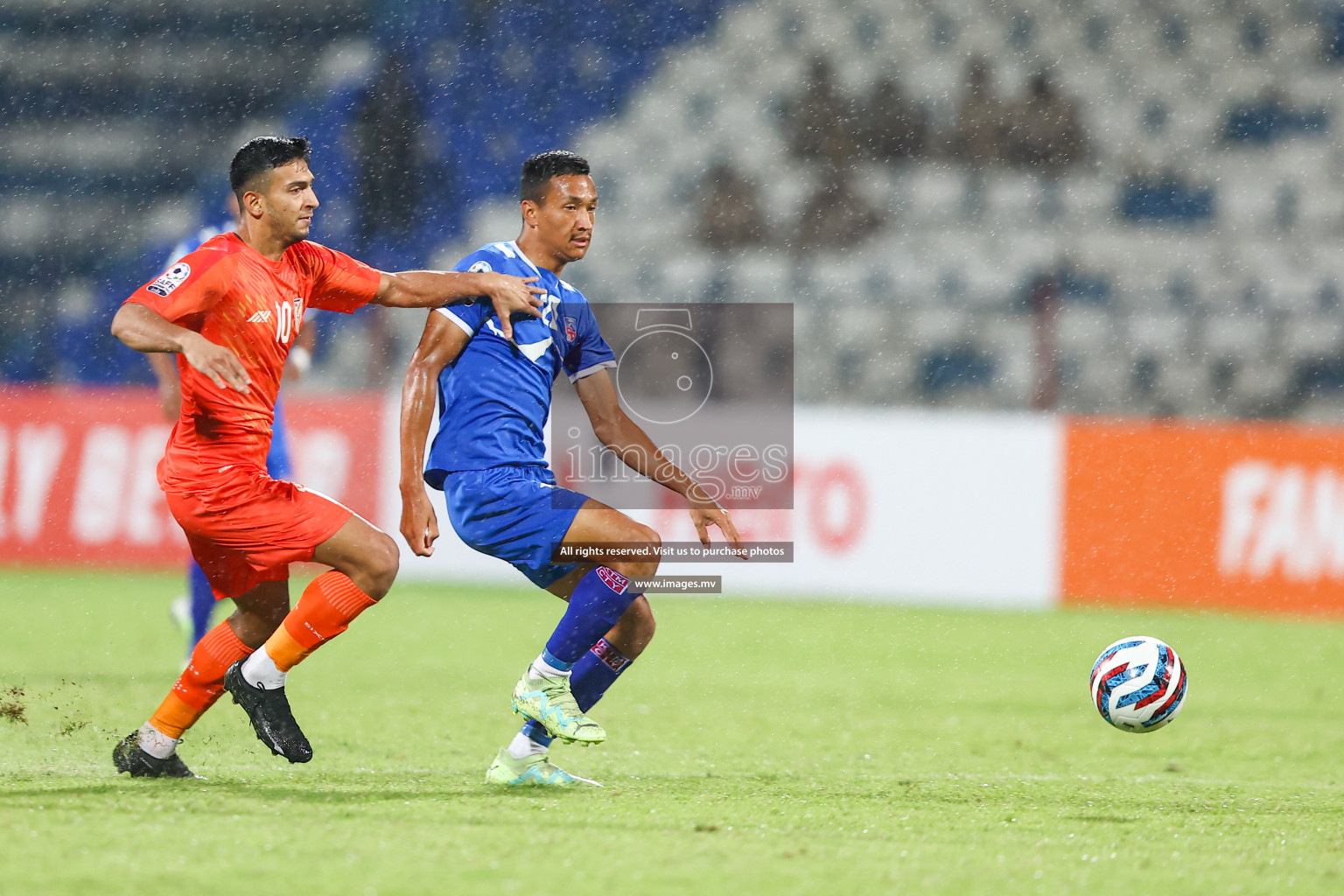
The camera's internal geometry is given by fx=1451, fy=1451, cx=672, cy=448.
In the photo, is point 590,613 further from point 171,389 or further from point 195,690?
point 171,389

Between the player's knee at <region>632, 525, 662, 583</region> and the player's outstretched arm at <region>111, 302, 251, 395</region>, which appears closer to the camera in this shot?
the player's outstretched arm at <region>111, 302, 251, 395</region>

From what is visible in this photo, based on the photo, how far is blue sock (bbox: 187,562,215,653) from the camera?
18.8 feet

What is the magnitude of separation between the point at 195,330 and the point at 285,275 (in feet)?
1.11

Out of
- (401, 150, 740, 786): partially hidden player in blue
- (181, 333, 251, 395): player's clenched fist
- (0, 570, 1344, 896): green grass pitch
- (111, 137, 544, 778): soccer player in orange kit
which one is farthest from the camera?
(401, 150, 740, 786): partially hidden player in blue

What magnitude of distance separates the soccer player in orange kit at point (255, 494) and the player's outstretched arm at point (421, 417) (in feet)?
0.29

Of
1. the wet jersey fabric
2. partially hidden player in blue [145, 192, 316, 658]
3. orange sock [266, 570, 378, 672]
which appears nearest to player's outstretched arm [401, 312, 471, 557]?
orange sock [266, 570, 378, 672]

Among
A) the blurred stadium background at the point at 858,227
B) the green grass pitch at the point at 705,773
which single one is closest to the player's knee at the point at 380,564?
the green grass pitch at the point at 705,773

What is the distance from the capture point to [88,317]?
519 inches

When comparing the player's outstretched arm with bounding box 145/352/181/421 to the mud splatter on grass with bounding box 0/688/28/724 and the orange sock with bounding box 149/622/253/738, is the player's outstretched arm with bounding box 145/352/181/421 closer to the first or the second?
the mud splatter on grass with bounding box 0/688/28/724

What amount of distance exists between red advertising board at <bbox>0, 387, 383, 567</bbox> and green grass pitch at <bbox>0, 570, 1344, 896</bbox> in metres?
1.05

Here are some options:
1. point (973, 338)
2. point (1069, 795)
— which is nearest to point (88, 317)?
point (973, 338)

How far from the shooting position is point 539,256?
4.48 metres

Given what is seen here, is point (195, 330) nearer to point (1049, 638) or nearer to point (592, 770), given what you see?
point (592, 770)

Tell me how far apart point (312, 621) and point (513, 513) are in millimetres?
628
